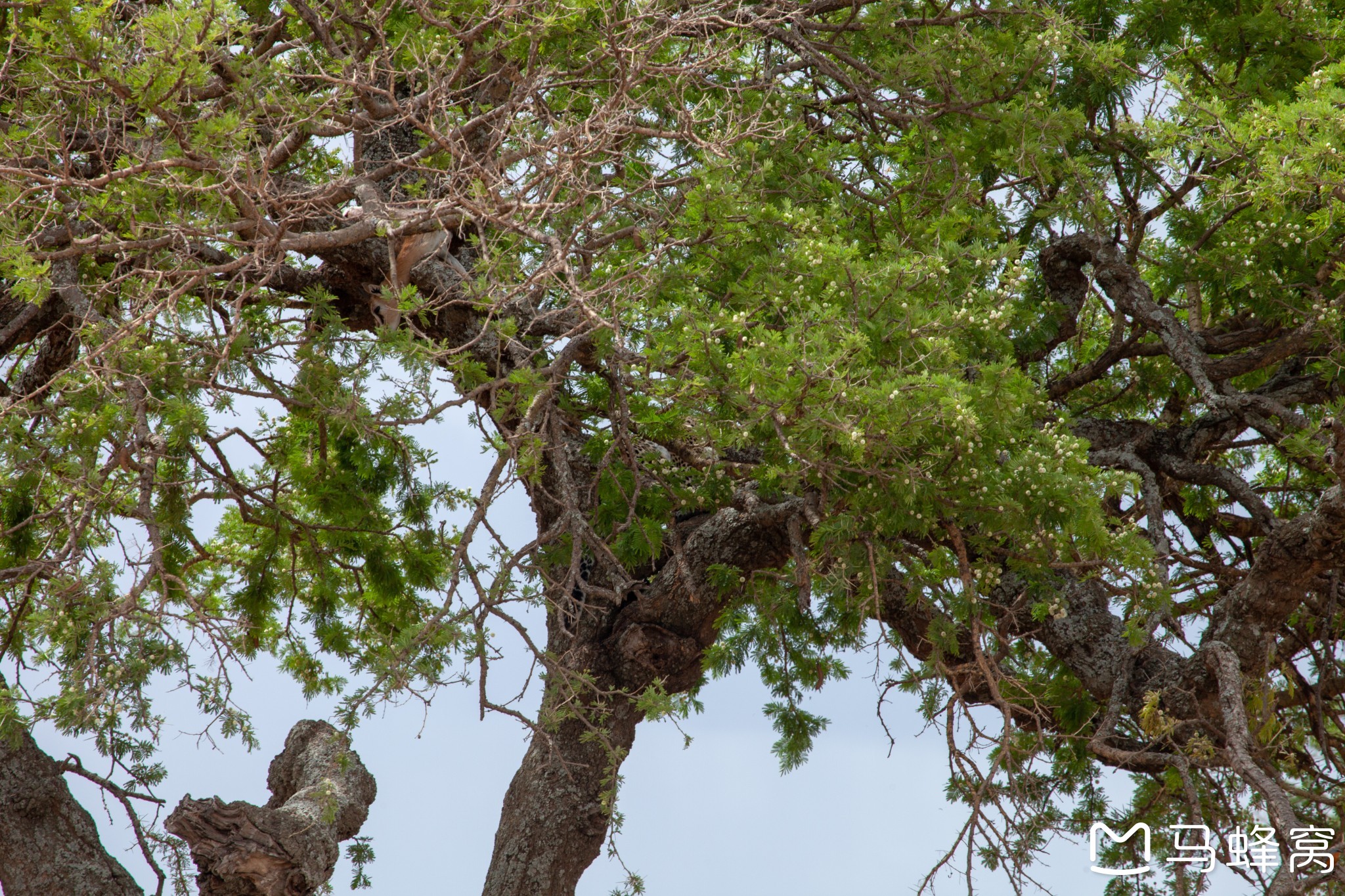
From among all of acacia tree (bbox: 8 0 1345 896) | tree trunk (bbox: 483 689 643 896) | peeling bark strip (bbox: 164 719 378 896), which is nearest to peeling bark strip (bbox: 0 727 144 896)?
acacia tree (bbox: 8 0 1345 896)

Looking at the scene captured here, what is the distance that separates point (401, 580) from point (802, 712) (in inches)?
100

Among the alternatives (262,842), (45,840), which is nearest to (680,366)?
(262,842)

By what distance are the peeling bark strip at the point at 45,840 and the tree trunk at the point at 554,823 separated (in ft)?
5.68

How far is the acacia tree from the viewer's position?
4047 millimetres

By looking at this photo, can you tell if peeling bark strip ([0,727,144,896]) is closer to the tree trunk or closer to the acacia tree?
the acacia tree

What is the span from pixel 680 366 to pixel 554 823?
301 centimetres

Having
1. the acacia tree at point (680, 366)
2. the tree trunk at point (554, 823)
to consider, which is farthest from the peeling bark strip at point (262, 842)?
the tree trunk at point (554, 823)

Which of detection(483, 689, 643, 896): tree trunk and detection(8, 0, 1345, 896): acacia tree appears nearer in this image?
detection(8, 0, 1345, 896): acacia tree

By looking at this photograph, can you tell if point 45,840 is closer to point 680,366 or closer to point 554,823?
point 554,823

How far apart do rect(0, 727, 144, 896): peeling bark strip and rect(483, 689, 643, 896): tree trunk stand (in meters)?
1.73

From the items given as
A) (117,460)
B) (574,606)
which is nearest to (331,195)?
(117,460)

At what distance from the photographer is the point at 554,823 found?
19.9 ft

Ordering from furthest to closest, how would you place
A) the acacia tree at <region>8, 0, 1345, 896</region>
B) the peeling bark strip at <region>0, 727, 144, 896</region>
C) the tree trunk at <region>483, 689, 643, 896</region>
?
the tree trunk at <region>483, 689, 643, 896</region>
the peeling bark strip at <region>0, 727, 144, 896</region>
the acacia tree at <region>8, 0, 1345, 896</region>

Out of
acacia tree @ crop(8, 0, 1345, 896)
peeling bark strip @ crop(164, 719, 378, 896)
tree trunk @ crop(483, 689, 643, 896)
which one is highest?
acacia tree @ crop(8, 0, 1345, 896)
